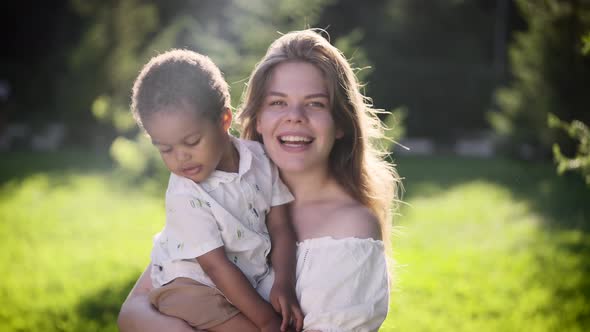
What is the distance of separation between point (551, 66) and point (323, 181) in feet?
33.5

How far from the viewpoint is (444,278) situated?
6.09 meters

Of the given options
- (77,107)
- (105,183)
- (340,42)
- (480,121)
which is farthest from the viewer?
(480,121)

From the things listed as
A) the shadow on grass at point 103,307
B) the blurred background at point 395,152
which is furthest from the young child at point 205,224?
the shadow on grass at point 103,307

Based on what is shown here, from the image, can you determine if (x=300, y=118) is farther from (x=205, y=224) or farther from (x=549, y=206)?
(x=549, y=206)

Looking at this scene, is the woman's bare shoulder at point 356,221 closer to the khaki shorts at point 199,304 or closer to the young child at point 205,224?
the young child at point 205,224

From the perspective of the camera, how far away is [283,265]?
231 cm

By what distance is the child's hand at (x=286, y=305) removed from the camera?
7.16ft

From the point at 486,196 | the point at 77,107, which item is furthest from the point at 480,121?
the point at 77,107

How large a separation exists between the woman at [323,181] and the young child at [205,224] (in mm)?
95

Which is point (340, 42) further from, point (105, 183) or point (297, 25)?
point (105, 183)

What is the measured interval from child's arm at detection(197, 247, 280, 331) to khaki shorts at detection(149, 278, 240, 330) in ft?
0.27

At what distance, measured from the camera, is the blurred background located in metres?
5.41

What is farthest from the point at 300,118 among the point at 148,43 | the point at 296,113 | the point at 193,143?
the point at 148,43

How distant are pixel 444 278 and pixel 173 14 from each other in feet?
41.9
